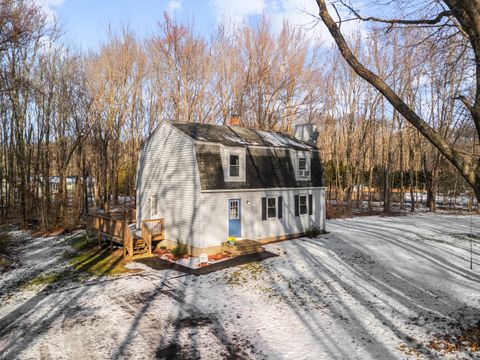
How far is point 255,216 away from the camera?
1675 cm

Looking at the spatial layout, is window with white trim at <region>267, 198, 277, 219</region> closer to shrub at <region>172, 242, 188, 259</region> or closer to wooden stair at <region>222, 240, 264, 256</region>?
wooden stair at <region>222, 240, 264, 256</region>

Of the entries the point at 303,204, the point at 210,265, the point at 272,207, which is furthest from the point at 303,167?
the point at 210,265

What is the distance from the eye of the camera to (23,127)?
25.1 metres

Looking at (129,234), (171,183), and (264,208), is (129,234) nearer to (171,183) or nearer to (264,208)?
(171,183)

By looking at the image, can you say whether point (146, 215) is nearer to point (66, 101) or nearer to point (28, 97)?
point (66, 101)

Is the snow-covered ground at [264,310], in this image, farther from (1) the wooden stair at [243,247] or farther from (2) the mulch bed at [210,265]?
(1) the wooden stair at [243,247]

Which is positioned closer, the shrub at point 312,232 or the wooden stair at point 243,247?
the wooden stair at point 243,247

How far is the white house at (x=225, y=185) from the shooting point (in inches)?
589

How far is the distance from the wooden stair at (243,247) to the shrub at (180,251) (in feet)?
6.38

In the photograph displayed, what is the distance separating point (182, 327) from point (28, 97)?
25483mm

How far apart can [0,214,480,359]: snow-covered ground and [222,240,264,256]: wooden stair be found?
127 cm

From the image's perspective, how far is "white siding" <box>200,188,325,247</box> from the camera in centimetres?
1488

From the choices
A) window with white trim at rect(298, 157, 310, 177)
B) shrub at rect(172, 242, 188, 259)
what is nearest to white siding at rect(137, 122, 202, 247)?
shrub at rect(172, 242, 188, 259)

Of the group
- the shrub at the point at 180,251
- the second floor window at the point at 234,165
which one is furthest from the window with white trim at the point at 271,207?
the shrub at the point at 180,251
